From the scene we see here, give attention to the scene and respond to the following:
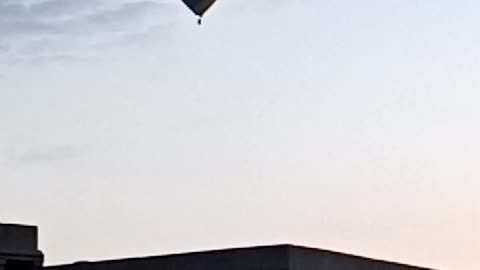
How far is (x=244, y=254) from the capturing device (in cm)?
4175

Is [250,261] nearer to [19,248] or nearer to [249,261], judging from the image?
[249,261]

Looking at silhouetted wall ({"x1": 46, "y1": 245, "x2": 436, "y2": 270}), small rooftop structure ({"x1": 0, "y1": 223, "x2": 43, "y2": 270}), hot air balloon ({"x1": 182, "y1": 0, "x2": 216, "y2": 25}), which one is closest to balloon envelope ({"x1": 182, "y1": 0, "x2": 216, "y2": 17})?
hot air balloon ({"x1": 182, "y1": 0, "x2": 216, "y2": 25})

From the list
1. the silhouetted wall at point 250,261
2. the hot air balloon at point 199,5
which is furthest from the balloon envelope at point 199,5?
the silhouetted wall at point 250,261

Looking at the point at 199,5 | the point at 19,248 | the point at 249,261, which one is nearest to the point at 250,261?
the point at 249,261

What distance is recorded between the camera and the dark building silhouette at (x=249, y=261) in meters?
41.2

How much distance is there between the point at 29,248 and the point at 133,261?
12.4 ft

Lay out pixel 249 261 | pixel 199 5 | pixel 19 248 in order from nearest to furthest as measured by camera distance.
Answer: pixel 199 5
pixel 249 261
pixel 19 248

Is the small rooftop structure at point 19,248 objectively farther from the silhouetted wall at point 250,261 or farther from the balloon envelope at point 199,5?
the balloon envelope at point 199,5

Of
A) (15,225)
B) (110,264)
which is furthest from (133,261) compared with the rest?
(15,225)

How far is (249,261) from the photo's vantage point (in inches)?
1639

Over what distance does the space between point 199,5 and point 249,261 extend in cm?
1992

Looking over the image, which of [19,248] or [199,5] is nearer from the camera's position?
[199,5]

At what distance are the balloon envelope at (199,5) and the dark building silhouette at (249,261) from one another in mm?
19213

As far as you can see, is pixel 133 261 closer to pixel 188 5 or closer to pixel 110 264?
pixel 110 264
